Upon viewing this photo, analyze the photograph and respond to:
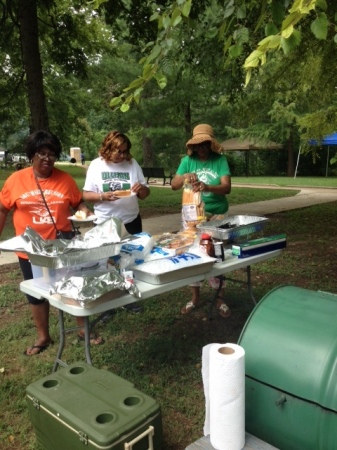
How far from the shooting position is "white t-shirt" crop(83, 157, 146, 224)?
131 inches

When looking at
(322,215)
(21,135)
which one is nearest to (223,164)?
(322,215)

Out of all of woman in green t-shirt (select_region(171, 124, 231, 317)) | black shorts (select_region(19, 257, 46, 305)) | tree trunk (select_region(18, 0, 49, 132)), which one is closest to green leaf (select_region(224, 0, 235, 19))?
woman in green t-shirt (select_region(171, 124, 231, 317))

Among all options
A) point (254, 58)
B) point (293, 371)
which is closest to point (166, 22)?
point (254, 58)

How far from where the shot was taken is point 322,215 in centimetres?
873

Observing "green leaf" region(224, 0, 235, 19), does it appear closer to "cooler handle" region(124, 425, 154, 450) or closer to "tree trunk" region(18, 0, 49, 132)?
"cooler handle" region(124, 425, 154, 450)

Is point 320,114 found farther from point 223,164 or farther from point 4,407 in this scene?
point 4,407

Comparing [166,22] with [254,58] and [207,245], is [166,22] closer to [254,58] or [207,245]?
[254,58]

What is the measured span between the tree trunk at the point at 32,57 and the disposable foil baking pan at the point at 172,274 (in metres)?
5.50

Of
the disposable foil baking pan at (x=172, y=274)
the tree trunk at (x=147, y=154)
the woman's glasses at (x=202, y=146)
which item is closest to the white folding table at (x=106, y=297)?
the disposable foil baking pan at (x=172, y=274)

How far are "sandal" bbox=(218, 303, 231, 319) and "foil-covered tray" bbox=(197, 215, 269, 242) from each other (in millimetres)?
901

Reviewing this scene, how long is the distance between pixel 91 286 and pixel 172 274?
1.60 feet

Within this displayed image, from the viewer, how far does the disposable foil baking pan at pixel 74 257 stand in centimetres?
207

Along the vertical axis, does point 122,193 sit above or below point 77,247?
above

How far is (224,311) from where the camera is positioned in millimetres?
3676
